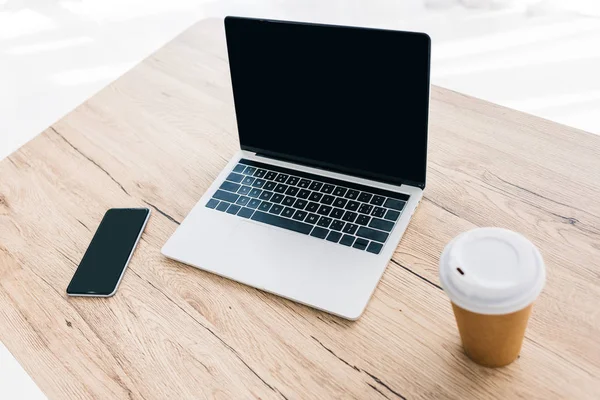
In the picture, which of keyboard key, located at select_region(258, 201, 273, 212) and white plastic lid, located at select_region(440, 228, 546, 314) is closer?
white plastic lid, located at select_region(440, 228, 546, 314)

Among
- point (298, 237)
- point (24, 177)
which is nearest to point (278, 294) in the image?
point (298, 237)

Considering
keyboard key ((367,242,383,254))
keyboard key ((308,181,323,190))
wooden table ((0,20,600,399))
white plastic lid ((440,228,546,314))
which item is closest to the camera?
white plastic lid ((440,228,546,314))

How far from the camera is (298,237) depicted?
35.8 inches

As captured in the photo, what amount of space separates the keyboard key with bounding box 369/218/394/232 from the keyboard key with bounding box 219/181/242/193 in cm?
24

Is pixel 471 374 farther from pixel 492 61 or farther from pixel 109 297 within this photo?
pixel 492 61

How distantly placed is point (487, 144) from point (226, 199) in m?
0.44

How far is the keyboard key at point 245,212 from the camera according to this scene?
96 centimetres

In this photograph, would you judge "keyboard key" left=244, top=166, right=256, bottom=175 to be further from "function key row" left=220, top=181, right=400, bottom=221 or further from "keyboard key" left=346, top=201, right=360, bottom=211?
"keyboard key" left=346, top=201, right=360, bottom=211

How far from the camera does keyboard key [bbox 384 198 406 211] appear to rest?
35.9 inches

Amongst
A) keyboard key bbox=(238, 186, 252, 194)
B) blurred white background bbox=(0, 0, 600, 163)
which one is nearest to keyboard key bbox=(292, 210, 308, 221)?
keyboard key bbox=(238, 186, 252, 194)

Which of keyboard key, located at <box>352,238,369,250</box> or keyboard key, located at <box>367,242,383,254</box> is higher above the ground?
keyboard key, located at <box>352,238,369,250</box>

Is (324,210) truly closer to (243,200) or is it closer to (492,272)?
(243,200)

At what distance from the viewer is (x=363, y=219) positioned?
2.97 feet

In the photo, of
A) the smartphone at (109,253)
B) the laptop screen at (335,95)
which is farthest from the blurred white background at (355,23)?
the smartphone at (109,253)
